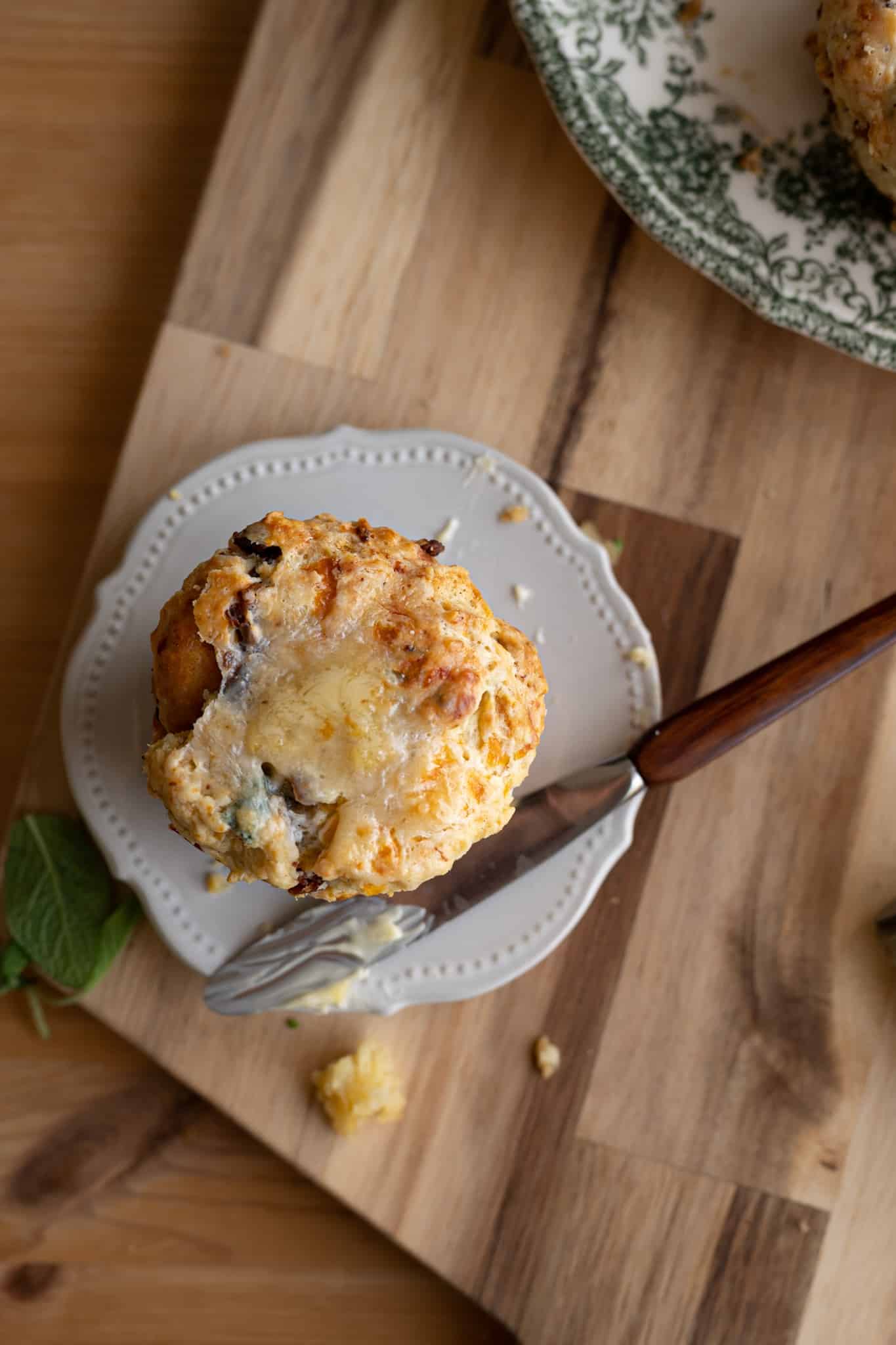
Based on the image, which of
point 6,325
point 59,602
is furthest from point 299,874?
point 6,325

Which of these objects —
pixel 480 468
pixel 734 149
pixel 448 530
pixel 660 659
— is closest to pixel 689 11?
pixel 734 149

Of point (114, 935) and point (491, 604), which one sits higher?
point (491, 604)

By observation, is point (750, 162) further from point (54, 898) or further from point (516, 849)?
point (54, 898)

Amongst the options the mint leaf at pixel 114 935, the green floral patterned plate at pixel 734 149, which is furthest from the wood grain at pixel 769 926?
the mint leaf at pixel 114 935

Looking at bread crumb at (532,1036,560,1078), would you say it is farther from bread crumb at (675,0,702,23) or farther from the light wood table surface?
bread crumb at (675,0,702,23)

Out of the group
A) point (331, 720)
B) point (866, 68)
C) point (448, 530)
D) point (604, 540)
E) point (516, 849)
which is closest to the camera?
point (331, 720)

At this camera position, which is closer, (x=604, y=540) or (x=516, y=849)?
(x=516, y=849)

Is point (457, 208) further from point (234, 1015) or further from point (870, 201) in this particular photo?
point (234, 1015)
